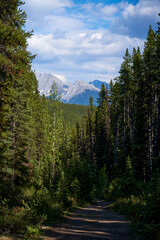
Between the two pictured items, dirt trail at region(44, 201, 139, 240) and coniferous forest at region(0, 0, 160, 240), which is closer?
dirt trail at region(44, 201, 139, 240)

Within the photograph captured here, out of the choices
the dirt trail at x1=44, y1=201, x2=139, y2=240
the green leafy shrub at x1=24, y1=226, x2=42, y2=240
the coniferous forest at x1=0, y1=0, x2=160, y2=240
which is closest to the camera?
the green leafy shrub at x1=24, y1=226, x2=42, y2=240

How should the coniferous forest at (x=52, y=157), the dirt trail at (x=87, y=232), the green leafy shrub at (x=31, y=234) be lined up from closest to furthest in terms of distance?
1. the green leafy shrub at (x=31, y=234)
2. the dirt trail at (x=87, y=232)
3. the coniferous forest at (x=52, y=157)

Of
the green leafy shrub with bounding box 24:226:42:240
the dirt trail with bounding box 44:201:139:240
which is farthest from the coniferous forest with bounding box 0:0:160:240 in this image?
the dirt trail with bounding box 44:201:139:240

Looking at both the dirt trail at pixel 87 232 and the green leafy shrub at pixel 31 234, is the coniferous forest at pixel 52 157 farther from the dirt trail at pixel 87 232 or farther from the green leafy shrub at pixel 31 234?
the dirt trail at pixel 87 232

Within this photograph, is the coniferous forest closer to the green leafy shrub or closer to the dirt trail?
the green leafy shrub

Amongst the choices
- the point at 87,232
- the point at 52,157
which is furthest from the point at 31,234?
the point at 52,157

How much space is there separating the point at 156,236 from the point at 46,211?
5.98m

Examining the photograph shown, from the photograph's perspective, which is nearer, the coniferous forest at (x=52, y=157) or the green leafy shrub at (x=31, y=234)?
the green leafy shrub at (x=31, y=234)

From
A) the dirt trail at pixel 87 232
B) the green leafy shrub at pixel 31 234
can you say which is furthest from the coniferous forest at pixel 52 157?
the dirt trail at pixel 87 232

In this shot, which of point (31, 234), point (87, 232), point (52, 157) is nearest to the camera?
point (31, 234)

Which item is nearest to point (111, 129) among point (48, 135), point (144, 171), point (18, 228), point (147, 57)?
point (144, 171)

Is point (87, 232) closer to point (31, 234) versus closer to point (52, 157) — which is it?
point (31, 234)

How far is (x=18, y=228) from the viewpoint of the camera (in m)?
7.85

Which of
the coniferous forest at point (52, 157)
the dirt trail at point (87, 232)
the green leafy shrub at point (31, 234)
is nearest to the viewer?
the green leafy shrub at point (31, 234)
